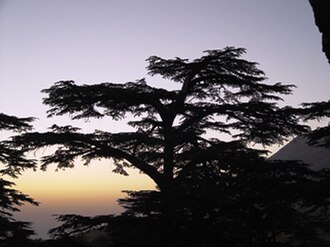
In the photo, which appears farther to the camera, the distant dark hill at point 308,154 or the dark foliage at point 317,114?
the distant dark hill at point 308,154

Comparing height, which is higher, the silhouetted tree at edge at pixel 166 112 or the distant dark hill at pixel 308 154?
the distant dark hill at pixel 308 154

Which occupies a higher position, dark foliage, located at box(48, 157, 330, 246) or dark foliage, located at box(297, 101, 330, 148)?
dark foliage, located at box(297, 101, 330, 148)

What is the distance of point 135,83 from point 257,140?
19.3 feet

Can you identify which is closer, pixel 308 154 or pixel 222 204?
pixel 222 204

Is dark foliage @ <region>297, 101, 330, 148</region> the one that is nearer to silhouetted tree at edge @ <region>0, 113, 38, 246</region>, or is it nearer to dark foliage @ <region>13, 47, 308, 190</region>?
dark foliage @ <region>13, 47, 308, 190</region>

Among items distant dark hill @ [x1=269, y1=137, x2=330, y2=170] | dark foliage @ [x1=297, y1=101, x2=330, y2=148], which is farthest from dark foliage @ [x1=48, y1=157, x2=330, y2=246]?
distant dark hill @ [x1=269, y1=137, x2=330, y2=170]

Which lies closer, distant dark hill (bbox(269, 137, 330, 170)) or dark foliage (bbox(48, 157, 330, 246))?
dark foliage (bbox(48, 157, 330, 246))

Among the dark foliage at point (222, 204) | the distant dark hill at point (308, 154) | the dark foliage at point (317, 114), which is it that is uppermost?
the distant dark hill at point (308, 154)

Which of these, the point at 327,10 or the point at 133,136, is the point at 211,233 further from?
the point at 327,10

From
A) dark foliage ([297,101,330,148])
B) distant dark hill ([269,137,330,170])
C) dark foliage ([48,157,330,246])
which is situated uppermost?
distant dark hill ([269,137,330,170])

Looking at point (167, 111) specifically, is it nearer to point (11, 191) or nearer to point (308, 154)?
point (11, 191)

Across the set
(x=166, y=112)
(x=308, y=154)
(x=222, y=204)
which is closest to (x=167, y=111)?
(x=166, y=112)

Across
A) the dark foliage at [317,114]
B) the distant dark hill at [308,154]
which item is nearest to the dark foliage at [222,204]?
the dark foliage at [317,114]

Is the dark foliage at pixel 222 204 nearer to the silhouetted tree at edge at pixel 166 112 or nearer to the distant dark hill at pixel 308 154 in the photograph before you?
the silhouetted tree at edge at pixel 166 112
